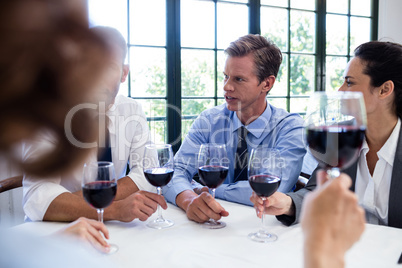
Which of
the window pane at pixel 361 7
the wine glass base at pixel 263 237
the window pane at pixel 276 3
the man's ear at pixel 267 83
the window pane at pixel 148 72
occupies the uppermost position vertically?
the window pane at pixel 361 7

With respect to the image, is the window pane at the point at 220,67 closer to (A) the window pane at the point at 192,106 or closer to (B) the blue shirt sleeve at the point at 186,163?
(A) the window pane at the point at 192,106

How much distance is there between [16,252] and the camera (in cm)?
44

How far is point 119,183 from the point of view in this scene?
5.07 feet

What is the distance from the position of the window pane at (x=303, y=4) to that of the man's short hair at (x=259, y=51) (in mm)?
1990

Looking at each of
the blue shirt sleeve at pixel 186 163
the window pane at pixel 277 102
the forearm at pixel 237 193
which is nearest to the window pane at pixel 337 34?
the window pane at pixel 277 102

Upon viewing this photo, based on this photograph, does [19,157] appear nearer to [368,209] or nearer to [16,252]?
[16,252]

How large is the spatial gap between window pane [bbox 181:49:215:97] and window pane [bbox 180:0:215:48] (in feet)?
0.29

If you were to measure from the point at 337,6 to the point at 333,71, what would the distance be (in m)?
0.81

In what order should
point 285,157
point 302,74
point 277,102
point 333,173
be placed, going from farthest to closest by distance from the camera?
point 302,74, point 277,102, point 285,157, point 333,173

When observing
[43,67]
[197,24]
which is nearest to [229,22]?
[197,24]

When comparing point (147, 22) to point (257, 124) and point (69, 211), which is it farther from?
point (69, 211)

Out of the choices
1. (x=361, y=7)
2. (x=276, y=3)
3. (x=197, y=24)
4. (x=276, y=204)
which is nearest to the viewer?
(x=276, y=204)

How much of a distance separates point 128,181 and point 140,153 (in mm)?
342

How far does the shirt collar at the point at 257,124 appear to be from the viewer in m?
2.04
